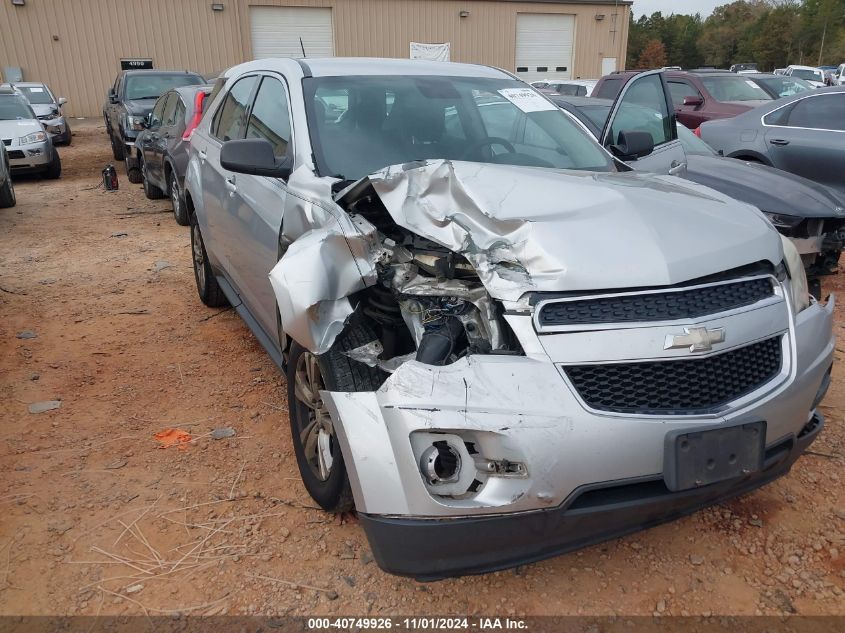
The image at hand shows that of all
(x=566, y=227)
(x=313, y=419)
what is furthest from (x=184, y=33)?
(x=566, y=227)

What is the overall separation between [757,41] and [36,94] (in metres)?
61.3

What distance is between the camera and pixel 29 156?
461 inches

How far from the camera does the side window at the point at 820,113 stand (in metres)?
7.28

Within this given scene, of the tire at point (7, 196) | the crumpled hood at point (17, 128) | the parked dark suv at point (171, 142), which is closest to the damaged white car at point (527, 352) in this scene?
the parked dark suv at point (171, 142)

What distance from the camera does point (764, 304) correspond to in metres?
2.31

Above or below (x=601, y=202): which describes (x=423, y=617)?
below

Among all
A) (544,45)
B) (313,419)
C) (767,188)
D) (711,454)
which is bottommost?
(313,419)

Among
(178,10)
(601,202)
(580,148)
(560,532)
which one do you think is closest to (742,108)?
(580,148)

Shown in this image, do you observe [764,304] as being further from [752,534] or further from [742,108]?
[742,108]

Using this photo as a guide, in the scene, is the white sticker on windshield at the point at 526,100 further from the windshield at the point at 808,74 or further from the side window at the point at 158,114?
the windshield at the point at 808,74

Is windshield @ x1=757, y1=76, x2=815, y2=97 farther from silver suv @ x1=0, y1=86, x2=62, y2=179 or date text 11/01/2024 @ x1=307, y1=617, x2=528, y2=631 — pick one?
silver suv @ x1=0, y1=86, x2=62, y2=179

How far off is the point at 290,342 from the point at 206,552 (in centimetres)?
90

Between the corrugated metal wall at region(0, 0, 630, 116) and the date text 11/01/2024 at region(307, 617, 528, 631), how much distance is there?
2444 cm

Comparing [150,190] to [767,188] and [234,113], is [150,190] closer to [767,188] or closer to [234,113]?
[234,113]
